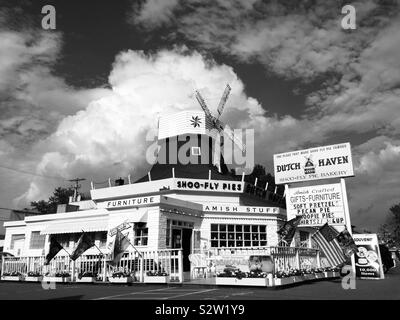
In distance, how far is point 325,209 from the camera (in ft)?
68.0

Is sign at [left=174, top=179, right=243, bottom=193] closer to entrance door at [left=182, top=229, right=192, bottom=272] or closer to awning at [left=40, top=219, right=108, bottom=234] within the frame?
entrance door at [left=182, top=229, right=192, bottom=272]

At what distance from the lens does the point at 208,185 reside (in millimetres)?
25562

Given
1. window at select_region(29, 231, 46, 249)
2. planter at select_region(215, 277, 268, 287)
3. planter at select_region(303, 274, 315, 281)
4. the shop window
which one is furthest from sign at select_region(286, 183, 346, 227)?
window at select_region(29, 231, 46, 249)

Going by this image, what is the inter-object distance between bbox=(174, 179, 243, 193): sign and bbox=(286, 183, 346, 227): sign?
481 centimetres

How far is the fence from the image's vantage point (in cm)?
1669

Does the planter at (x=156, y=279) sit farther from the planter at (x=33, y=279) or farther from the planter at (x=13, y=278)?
the planter at (x=13, y=278)

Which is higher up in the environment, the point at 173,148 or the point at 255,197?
the point at 173,148

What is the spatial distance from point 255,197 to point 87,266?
544 inches

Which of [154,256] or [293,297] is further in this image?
[154,256]

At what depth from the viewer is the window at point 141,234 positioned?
19859mm
